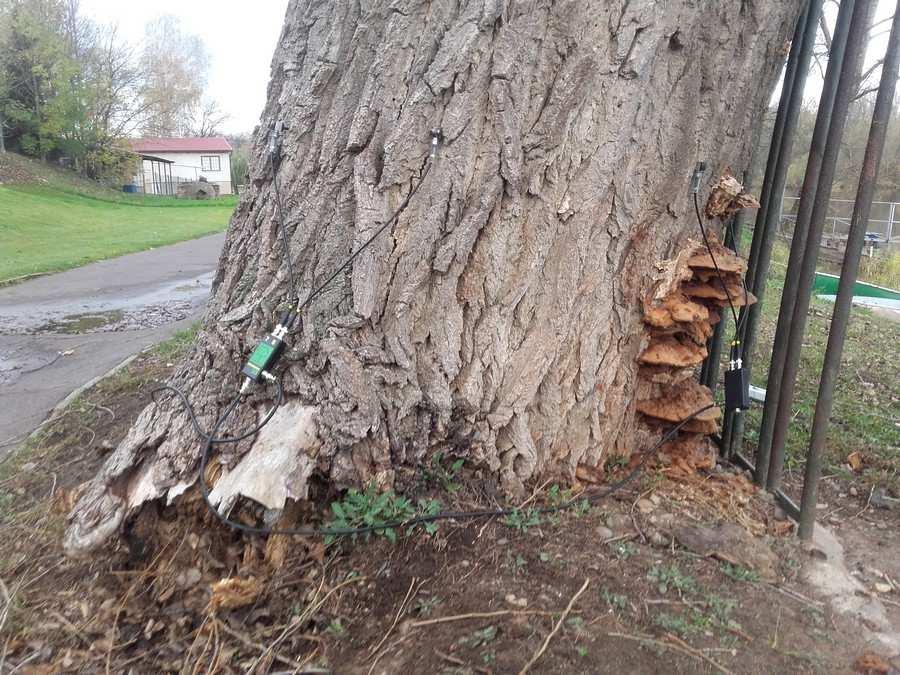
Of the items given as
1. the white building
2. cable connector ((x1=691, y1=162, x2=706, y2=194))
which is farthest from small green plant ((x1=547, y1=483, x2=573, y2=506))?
the white building

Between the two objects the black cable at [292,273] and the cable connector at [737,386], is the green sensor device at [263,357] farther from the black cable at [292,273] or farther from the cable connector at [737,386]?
the cable connector at [737,386]

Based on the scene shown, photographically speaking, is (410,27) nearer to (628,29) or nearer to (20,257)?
(628,29)

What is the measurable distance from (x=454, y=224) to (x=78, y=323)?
7.24 m

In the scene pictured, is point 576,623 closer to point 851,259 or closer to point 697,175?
point 851,259

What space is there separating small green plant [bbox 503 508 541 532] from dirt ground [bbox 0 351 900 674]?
0.01 metres

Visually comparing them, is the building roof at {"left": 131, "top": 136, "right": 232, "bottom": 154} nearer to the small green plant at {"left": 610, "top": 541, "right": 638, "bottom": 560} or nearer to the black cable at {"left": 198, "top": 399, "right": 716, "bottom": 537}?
the black cable at {"left": 198, "top": 399, "right": 716, "bottom": 537}

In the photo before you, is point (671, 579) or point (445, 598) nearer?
point (445, 598)

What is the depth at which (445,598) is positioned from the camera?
2.37 metres

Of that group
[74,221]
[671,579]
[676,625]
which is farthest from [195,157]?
[676,625]

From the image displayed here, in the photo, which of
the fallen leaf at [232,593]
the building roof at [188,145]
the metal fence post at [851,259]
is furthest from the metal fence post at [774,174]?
the building roof at [188,145]

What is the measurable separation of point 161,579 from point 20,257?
1551 cm

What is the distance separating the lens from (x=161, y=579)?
2.50 meters

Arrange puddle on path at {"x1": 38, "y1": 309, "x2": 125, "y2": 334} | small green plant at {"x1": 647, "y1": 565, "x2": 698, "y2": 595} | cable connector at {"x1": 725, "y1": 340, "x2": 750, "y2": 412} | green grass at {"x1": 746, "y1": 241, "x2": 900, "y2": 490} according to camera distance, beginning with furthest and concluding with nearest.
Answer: puddle on path at {"x1": 38, "y1": 309, "x2": 125, "y2": 334}, green grass at {"x1": 746, "y1": 241, "x2": 900, "y2": 490}, cable connector at {"x1": 725, "y1": 340, "x2": 750, "y2": 412}, small green plant at {"x1": 647, "y1": 565, "x2": 698, "y2": 595}

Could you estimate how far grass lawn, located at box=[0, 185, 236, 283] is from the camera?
14.8m
